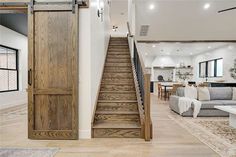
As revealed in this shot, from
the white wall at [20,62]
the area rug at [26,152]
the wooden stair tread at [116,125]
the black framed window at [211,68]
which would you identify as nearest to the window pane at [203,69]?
the black framed window at [211,68]

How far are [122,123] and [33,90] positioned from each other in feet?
5.94

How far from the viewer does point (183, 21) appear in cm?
787

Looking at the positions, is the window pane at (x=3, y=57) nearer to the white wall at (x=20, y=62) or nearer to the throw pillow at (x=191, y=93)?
the white wall at (x=20, y=62)

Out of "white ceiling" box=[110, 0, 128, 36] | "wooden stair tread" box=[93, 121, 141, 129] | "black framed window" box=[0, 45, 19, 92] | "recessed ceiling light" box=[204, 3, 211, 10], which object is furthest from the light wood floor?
"white ceiling" box=[110, 0, 128, 36]

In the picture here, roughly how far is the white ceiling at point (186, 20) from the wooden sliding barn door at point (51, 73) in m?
4.37

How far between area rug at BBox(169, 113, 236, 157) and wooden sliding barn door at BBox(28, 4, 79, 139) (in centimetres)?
239

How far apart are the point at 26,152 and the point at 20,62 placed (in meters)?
5.64

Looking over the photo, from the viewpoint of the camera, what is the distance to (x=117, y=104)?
13.4ft

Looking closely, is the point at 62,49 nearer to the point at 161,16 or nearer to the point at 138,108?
the point at 138,108

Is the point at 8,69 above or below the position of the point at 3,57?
below

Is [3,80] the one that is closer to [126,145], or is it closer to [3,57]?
[3,57]

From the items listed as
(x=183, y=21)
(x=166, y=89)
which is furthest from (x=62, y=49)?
(x=166, y=89)

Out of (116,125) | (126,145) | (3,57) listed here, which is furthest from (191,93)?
(3,57)

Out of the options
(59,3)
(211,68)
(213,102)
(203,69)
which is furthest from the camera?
(203,69)
